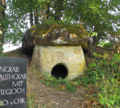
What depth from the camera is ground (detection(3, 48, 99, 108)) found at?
486cm

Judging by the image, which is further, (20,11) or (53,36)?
(20,11)

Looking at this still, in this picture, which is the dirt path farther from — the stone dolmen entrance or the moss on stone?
the moss on stone

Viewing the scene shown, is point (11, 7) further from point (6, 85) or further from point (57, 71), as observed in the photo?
point (6, 85)

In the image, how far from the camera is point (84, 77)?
693cm

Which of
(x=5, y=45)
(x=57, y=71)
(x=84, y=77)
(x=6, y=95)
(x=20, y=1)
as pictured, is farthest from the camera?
(x=57, y=71)

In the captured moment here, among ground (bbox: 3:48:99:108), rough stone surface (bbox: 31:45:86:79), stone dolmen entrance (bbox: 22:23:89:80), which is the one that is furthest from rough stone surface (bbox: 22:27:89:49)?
ground (bbox: 3:48:99:108)

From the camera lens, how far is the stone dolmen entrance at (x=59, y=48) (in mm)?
7105

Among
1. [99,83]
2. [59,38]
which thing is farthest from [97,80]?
[59,38]

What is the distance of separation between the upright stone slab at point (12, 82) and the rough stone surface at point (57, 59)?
3.79 meters

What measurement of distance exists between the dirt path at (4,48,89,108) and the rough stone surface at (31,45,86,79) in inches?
32.0

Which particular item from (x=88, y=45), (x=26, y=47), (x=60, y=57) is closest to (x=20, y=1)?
(x=26, y=47)

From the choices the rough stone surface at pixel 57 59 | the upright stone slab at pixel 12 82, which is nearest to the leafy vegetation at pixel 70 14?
the rough stone surface at pixel 57 59

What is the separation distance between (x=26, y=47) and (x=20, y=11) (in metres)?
1.96

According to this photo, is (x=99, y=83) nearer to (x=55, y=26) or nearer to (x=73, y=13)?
(x=55, y=26)
